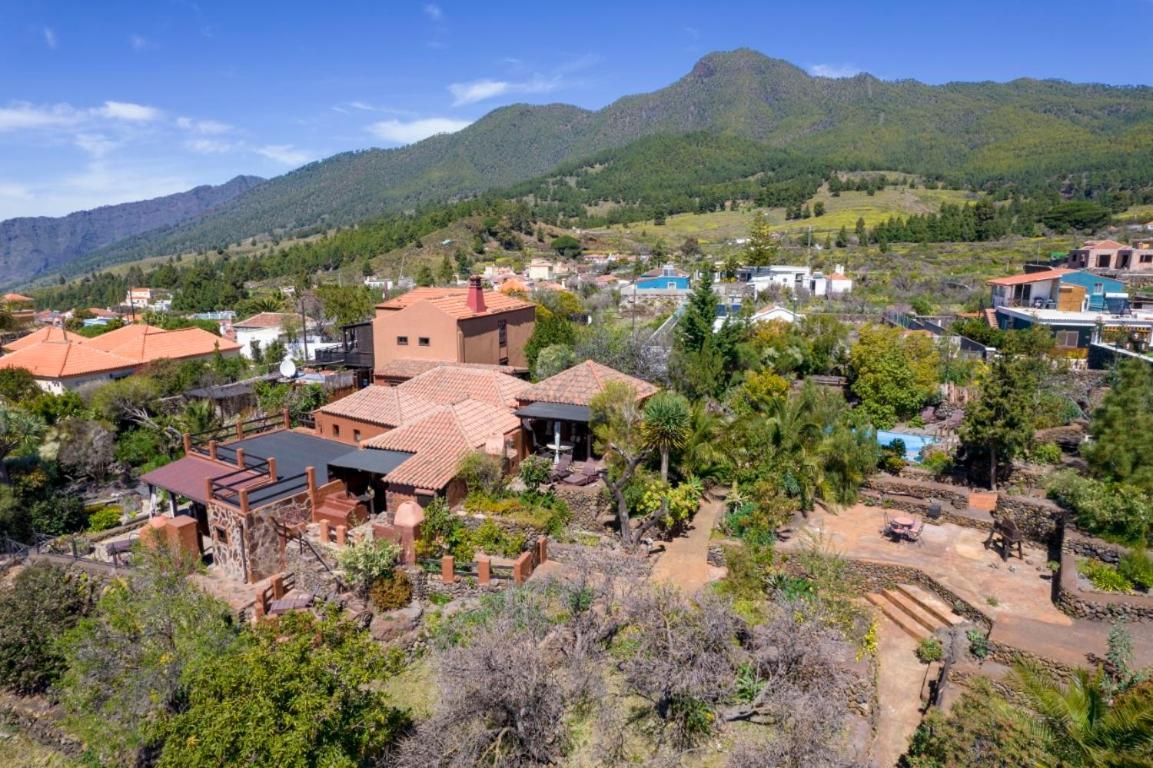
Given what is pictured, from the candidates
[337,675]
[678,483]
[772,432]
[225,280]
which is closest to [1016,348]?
[772,432]

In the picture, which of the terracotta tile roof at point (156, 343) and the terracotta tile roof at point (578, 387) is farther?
the terracotta tile roof at point (156, 343)

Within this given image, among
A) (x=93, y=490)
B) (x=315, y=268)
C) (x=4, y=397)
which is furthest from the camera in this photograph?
(x=315, y=268)

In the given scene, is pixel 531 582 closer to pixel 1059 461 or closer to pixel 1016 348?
pixel 1059 461

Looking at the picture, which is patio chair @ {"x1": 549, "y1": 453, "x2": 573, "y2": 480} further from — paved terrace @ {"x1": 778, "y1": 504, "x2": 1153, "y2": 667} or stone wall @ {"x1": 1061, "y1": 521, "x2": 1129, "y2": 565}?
stone wall @ {"x1": 1061, "y1": 521, "x2": 1129, "y2": 565}

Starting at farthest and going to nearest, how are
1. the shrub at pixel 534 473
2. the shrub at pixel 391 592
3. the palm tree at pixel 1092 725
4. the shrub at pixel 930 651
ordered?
1. the shrub at pixel 534 473
2. the shrub at pixel 391 592
3. the shrub at pixel 930 651
4. the palm tree at pixel 1092 725

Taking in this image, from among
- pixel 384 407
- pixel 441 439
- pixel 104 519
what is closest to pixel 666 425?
pixel 441 439

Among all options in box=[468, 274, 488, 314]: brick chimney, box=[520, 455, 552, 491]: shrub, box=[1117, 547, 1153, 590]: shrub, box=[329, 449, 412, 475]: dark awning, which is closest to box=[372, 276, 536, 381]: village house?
box=[468, 274, 488, 314]: brick chimney

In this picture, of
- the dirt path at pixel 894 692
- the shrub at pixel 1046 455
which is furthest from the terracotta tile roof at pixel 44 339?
the shrub at pixel 1046 455

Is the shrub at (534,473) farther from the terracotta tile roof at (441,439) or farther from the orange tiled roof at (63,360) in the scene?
the orange tiled roof at (63,360)
